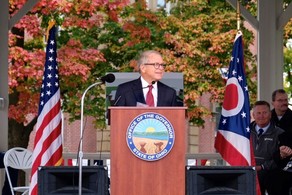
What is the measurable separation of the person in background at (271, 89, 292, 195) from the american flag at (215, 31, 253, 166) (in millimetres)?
896

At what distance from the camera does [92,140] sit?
95.3ft

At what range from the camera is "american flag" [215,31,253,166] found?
704cm

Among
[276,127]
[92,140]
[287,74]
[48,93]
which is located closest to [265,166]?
[276,127]

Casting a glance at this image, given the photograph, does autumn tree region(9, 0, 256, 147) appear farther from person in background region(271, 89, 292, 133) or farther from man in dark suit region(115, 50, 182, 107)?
man in dark suit region(115, 50, 182, 107)

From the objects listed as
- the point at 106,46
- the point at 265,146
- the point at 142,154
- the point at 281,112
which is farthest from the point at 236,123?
the point at 106,46

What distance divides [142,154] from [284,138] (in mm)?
2979

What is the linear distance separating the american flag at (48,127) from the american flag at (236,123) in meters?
1.51

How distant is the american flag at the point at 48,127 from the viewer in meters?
7.78

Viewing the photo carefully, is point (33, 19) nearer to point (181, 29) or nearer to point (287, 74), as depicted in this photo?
point (181, 29)

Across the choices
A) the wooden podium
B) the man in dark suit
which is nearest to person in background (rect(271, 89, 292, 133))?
the man in dark suit

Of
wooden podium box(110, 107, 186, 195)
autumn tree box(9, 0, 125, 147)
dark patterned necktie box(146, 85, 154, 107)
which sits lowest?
wooden podium box(110, 107, 186, 195)

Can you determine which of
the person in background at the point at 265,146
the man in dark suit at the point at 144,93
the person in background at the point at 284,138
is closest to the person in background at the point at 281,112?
the person in background at the point at 284,138

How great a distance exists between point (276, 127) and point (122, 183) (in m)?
2.88

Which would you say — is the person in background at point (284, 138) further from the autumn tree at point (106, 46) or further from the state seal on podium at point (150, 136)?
the autumn tree at point (106, 46)
